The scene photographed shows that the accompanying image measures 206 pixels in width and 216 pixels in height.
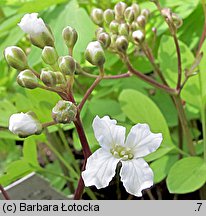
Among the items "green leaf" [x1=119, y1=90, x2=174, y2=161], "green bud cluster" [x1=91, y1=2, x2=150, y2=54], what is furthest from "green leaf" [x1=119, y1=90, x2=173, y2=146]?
"green bud cluster" [x1=91, y1=2, x2=150, y2=54]

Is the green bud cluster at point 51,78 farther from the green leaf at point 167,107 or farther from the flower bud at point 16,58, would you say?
the green leaf at point 167,107

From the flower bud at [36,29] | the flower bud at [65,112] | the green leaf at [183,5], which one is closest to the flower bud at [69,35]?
the flower bud at [36,29]

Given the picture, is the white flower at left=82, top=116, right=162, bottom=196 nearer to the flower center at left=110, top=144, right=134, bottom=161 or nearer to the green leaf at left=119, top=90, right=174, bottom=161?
the flower center at left=110, top=144, right=134, bottom=161

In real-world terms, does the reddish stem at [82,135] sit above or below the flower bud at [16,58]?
below

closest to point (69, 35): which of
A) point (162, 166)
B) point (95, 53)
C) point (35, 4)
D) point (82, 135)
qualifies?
point (95, 53)

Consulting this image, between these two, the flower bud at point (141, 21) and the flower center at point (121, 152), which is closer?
the flower center at point (121, 152)

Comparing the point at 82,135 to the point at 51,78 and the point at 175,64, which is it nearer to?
the point at 51,78
